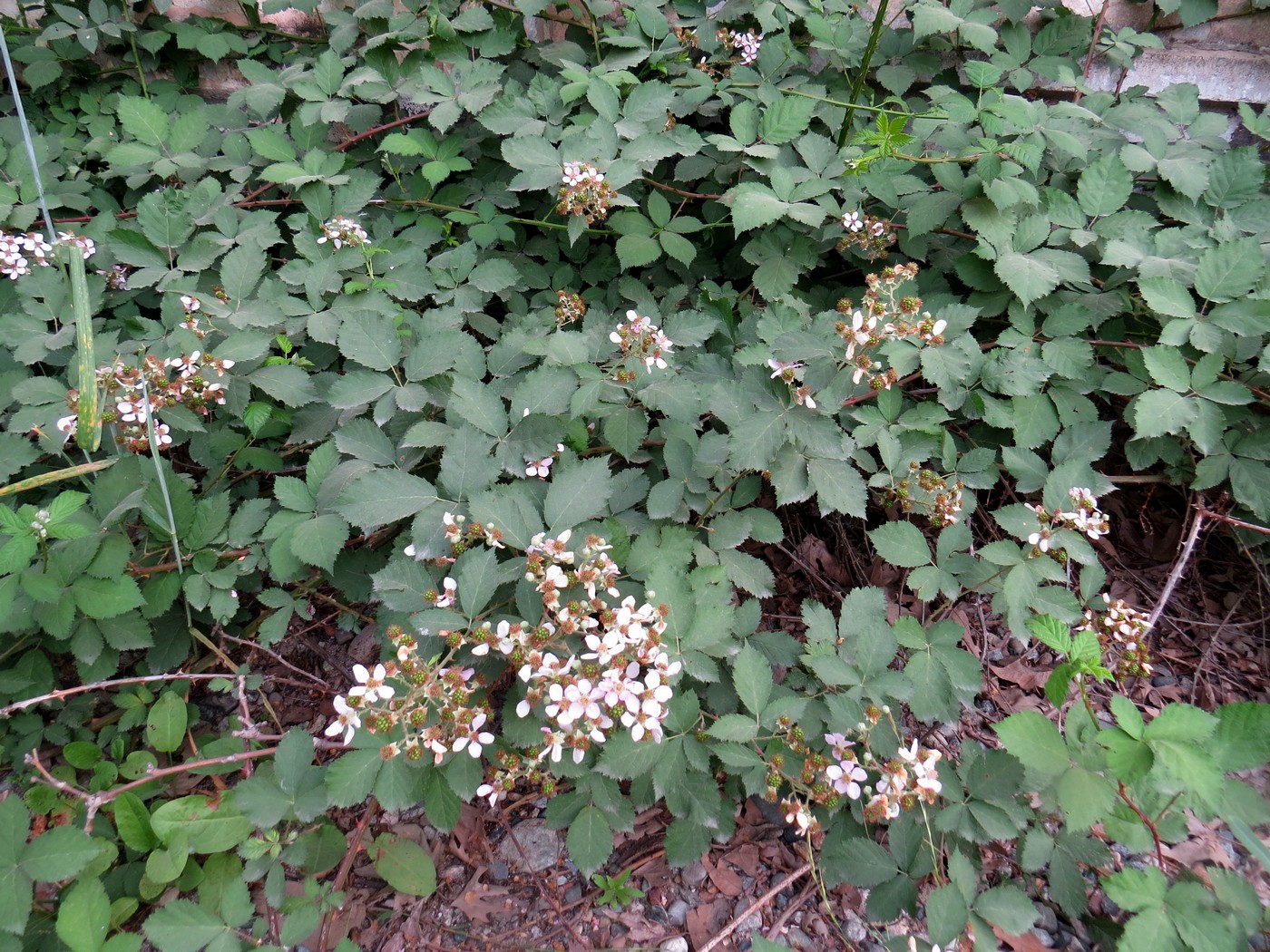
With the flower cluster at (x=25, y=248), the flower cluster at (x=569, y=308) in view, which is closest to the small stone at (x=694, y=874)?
the flower cluster at (x=569, y=308)

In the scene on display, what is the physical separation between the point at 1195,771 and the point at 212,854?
196 cm

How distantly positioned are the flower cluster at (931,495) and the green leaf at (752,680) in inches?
26.0

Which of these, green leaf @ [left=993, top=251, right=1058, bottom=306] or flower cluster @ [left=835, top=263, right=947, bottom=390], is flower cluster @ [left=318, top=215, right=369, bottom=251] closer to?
flower cluster @ [left=835, top=263, right=947, bottom=390]

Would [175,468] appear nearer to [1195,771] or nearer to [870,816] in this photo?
[870,816]

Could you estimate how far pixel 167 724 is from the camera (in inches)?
70.3

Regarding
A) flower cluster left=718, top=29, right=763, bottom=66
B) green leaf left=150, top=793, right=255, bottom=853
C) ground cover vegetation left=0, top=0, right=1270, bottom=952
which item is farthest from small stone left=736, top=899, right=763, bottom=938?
flower cluster left=718, top=29, right=763, bottom=66

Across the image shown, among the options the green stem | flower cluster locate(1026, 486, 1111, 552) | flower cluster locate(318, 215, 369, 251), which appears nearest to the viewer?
flower cluster locate(1026, 486, 1111, 552)

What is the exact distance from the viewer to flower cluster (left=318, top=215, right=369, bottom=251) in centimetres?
215

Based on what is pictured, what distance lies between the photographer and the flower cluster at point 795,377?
5.27 ft

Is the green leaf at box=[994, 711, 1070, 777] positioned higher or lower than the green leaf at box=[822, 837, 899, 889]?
higher

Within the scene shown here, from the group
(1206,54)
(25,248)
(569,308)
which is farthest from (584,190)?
(1206,54)

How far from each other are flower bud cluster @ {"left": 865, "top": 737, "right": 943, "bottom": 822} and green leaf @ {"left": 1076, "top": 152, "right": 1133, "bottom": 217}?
65.8 inches

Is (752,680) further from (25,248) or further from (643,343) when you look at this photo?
(25,248)

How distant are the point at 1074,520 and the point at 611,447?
3.71 ft
